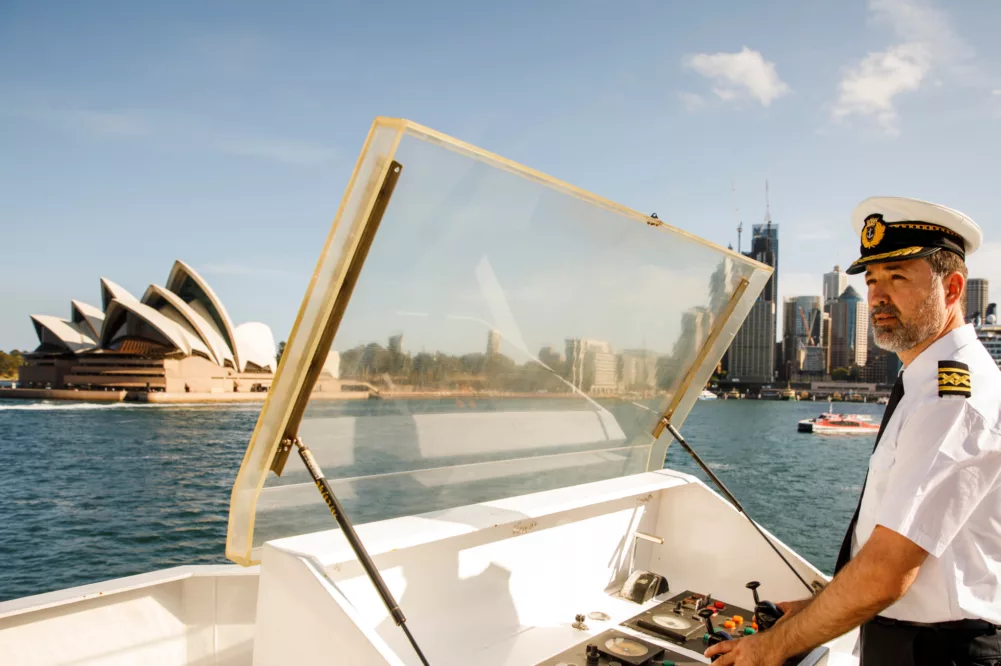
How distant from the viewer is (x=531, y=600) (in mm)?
2564

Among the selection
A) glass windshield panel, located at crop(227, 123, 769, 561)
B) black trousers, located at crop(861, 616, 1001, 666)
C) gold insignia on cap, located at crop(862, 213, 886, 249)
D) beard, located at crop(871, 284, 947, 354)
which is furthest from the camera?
glass windshield panel, located at crop(227, 123, 769, 561)

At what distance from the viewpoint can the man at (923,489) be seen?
121cm

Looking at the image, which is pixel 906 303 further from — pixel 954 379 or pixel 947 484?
pixel 947 484

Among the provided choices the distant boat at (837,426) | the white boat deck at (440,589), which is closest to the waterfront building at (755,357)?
the distant boat at (837,426)

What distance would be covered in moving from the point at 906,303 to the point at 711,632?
1453 millimetres

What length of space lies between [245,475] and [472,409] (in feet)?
2.82

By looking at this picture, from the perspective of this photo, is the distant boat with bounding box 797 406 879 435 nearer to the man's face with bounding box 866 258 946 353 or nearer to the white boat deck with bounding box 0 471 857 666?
the white boat deck with bounding box 0 471 857 666

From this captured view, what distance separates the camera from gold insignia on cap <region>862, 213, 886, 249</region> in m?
1.55

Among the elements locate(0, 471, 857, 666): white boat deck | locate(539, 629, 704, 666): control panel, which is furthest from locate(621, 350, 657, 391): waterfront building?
locate(539, 629, 704, 666): control panel

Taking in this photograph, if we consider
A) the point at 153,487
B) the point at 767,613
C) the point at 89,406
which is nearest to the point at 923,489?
the point at 767,613

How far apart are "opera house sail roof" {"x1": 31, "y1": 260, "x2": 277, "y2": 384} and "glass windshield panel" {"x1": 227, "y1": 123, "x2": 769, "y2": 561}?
51.9 m

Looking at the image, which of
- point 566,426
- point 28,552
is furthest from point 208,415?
point 566,426

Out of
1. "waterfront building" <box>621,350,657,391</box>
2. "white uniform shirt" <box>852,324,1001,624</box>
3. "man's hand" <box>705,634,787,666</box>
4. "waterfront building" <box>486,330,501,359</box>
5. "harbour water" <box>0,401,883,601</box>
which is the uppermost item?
"waterfront building" <box>486,330,501,359</box>

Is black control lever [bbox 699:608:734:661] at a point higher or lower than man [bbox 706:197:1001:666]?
lower
